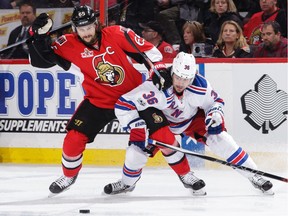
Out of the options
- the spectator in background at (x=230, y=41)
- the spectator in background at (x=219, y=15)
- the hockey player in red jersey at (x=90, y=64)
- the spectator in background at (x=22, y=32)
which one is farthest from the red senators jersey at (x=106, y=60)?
the spectator in background at (x=22, y=32)

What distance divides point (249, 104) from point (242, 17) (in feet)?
2.92

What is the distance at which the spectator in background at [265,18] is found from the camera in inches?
267

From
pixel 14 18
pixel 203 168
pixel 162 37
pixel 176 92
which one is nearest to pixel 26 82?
pixel 14 18

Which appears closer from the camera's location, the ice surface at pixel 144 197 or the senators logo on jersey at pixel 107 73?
the ice surface at pixel 144 197

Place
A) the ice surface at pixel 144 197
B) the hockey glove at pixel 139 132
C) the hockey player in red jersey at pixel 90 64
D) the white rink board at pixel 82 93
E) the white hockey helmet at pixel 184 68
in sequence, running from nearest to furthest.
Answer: the ice surface at pixel 144 197 → the white hockey helmet at pixel 184 68 → the hockey glove at pixel 139 132 → the hockey player in red jersey at pixel 90 64 → the white rink board at pixel 82 93

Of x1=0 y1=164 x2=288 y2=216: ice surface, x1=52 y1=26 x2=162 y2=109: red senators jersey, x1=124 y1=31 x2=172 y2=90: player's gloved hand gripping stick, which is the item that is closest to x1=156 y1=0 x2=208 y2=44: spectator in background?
x1=0 y1=164 x2=288 y2=216: ice surface

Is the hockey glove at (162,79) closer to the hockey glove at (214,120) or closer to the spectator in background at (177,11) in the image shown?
the hockey glove at (214,120)

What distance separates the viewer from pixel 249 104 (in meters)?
6.38

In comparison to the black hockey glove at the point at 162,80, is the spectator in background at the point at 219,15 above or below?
below

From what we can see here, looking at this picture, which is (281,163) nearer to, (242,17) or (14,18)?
(242,17)

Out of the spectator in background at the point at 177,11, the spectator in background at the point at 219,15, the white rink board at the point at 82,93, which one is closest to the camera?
the white rink board at the point at 82,93

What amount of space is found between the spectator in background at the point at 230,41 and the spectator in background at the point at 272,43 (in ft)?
0.40

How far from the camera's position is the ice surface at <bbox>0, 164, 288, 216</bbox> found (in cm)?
467

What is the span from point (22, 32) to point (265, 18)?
6.26 ft
